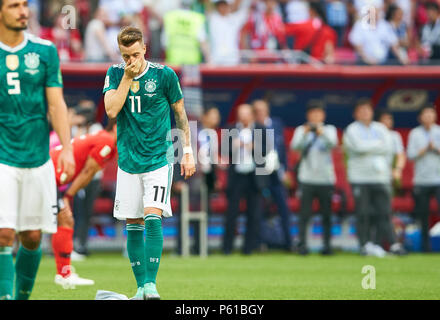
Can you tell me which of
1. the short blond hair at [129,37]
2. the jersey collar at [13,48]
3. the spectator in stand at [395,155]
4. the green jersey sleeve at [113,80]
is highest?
the short blond hair at [129,37]

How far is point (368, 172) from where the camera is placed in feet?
49.5

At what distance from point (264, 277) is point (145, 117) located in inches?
147

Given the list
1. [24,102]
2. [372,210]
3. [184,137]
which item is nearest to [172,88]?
[184,137]

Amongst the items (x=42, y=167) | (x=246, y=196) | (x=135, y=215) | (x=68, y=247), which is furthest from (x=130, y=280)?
(x=246, y=196)

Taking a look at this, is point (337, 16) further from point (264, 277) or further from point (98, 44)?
point (264, 277)

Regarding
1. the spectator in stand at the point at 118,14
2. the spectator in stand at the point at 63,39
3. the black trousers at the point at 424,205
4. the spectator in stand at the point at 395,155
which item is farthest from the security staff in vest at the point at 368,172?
the spectator in stand at the point at 63,39

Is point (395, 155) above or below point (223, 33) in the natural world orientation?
below

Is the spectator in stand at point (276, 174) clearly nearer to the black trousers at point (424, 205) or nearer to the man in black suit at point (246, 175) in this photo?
the man in black suit at point (246, 175)

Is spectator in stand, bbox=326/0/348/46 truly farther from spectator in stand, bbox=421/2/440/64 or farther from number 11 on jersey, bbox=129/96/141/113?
number 11 on jersey, bbox=129/96/141/113

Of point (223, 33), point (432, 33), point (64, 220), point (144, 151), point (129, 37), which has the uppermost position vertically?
point (432, 33)

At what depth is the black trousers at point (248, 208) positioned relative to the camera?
15.1 meters

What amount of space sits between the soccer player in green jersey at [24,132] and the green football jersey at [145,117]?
993mm

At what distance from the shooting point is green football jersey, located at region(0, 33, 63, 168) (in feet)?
21.7
